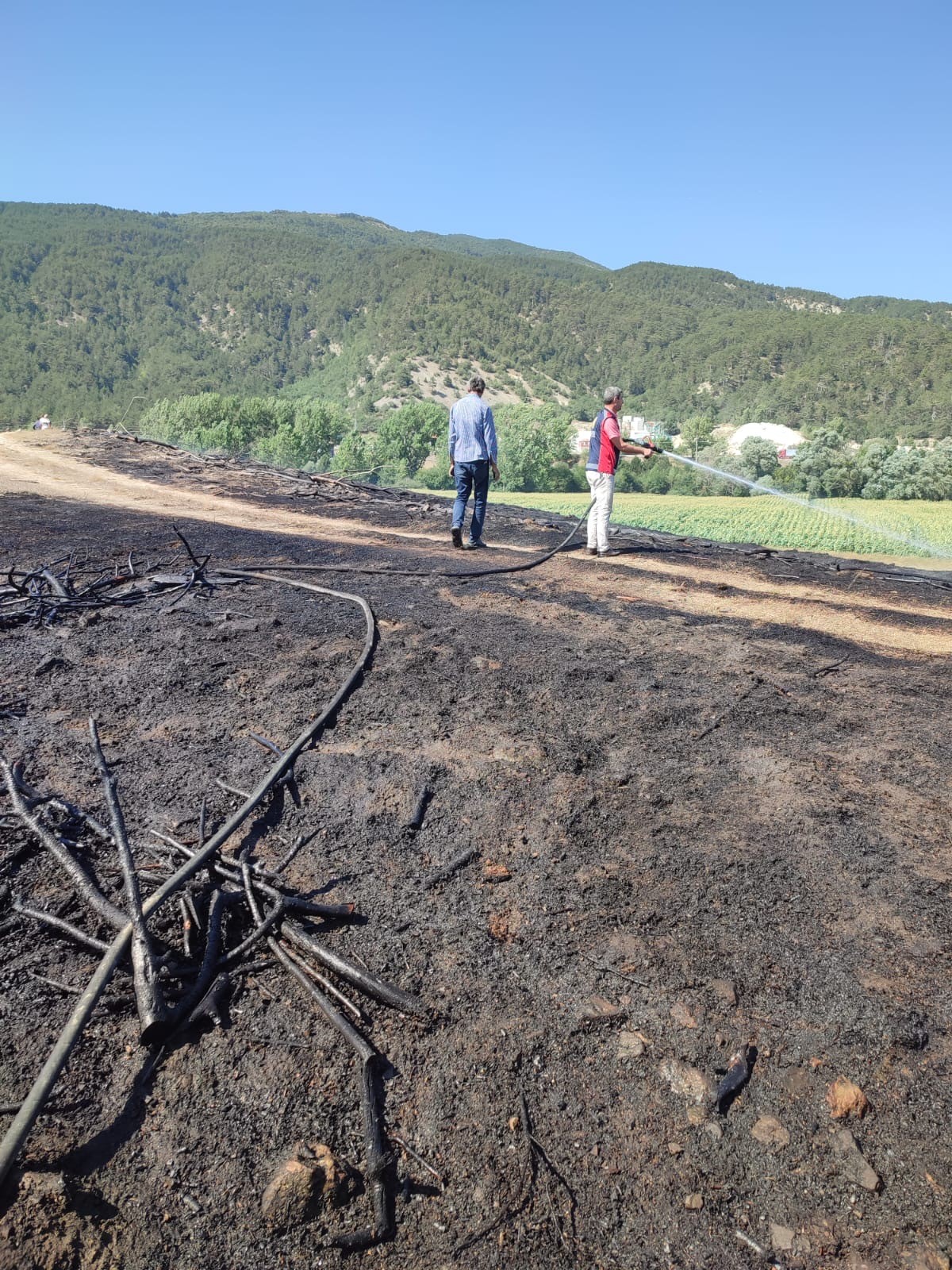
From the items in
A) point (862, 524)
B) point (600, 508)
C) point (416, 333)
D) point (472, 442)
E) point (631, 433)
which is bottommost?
point (862, 524)

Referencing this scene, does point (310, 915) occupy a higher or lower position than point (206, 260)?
lower

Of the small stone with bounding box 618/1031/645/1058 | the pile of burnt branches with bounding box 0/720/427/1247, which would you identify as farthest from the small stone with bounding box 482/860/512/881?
the small stone with bounding box 618/1031/645/1058

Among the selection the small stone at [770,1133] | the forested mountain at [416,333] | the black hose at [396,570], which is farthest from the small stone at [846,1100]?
the forested mountain at [416,333]

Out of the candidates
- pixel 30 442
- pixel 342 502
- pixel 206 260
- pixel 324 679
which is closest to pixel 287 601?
pixel 324 679

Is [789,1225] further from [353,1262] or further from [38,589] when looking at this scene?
[38,589]

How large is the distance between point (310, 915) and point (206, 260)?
159 m

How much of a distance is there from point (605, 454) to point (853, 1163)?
8.33m

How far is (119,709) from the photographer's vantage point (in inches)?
192

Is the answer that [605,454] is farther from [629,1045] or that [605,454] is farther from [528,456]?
[528,456]

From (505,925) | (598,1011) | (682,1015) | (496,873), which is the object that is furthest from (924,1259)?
(496,873)

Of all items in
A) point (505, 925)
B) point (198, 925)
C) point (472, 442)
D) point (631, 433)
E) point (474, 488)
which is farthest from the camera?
point (631, 433)

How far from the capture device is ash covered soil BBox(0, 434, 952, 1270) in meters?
2.16

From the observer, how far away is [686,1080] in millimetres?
2564

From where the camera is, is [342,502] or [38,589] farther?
[342,502]
